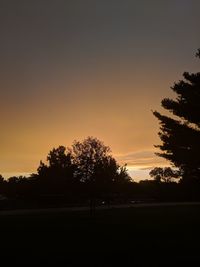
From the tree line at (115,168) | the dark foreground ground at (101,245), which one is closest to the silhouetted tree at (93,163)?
the tree line at (115,168)

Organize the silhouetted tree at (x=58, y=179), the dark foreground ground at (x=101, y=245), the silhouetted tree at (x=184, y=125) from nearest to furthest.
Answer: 1. the dark foreground ground at (x=101, y=245)
2. the silhouetted tree at (x=184, y=125)
3. the silhouetted tree at (x=58, y=179)

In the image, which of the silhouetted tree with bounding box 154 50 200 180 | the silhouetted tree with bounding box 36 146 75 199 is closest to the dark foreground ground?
the silhouetted tree with bounding box 154 50 200 180

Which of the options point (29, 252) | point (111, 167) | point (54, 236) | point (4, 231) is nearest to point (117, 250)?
point (29, 252)

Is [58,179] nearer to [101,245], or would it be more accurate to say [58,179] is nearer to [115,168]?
[115,168]

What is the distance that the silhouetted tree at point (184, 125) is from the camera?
3256 centimetres

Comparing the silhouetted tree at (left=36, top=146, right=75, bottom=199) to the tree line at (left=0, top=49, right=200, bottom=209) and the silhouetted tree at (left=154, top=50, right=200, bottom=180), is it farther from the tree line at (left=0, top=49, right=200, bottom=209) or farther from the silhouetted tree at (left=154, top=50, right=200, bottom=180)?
the silhouetted tree at (left=154, top=50, right=200, bottom=180)

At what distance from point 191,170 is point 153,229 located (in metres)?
17.8

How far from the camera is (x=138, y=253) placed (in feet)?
Answer: 49.0

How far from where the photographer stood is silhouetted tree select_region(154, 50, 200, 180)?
3256 centimetres

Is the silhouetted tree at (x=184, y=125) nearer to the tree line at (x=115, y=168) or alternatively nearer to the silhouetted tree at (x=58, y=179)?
the tree line at (x=115, y=168)

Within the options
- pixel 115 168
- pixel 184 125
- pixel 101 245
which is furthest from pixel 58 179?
pixel 101 245

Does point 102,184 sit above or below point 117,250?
above

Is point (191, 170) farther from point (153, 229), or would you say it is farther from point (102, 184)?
point (153, 229)

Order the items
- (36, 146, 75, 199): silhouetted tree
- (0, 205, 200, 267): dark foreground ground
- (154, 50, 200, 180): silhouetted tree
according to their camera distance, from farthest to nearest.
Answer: (36, 146, 75, 199): silhouetted tree → (154, 50, 200, 180): silhouetted tree → (0, 205, 200, 267): dark foreground ground
